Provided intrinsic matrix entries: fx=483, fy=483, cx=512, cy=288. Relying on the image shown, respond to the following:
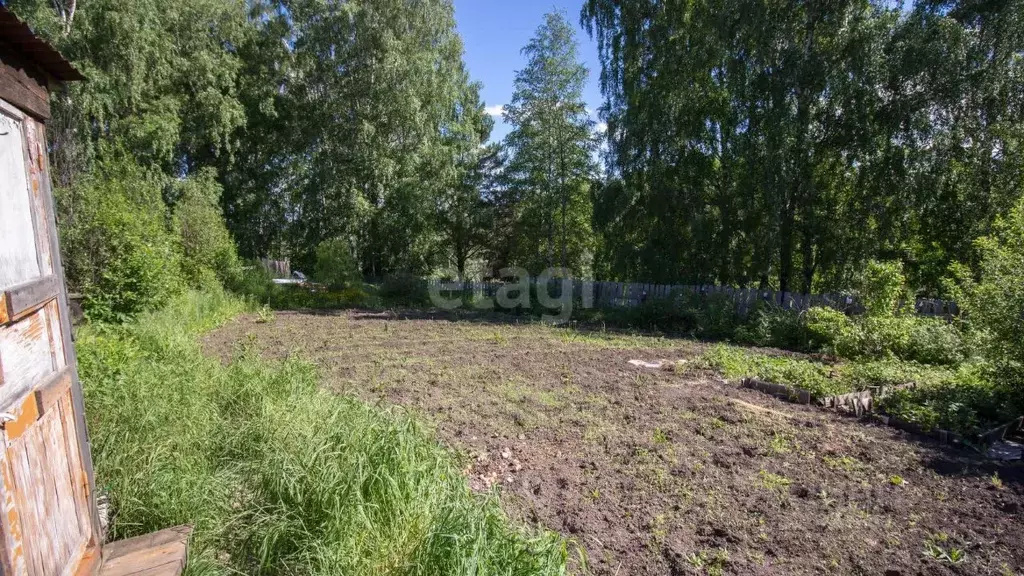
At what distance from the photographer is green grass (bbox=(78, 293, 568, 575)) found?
2.22m

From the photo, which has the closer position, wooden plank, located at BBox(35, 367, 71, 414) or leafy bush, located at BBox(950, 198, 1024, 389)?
wooden plank, located at BBox(35, 367, 71, 414)

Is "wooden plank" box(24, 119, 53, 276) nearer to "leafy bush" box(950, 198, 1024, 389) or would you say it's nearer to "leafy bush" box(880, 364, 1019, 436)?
"leafy bush" box(880, 364, 1019, 436)

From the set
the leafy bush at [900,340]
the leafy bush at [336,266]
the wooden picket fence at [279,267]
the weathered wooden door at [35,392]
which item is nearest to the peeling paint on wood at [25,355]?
the weathered wooden door at [35,392]

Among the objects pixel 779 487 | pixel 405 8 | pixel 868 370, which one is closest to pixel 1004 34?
pixel 868 370

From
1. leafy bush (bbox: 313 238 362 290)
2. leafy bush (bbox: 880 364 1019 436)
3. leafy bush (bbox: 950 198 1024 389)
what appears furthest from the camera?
leafy bush (bbox: 313 238 362 290)

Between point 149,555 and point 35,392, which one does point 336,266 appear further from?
point 35,392

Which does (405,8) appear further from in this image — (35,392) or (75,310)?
(35,392)

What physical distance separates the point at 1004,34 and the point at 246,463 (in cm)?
1455

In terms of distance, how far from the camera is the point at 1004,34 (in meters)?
9.59

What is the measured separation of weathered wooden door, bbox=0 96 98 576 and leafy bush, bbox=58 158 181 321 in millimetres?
6702

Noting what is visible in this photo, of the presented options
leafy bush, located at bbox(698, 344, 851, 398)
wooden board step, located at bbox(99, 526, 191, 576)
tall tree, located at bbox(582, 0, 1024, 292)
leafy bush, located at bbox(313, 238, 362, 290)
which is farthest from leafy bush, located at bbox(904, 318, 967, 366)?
leafy bush, located at bbox(313, 238, 362, 290)

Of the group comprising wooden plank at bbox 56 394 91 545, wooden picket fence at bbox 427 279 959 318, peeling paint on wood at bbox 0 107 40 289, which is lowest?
wooden picket fence at bbox 427 279 959 318

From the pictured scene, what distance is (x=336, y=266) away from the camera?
14.8 metres

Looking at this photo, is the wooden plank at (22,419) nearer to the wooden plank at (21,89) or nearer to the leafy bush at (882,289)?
the wooden plank at (21,89)
